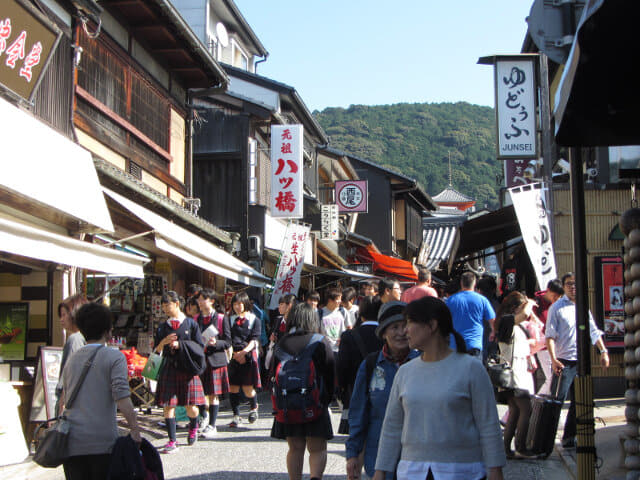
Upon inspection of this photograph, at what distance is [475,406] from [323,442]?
2.80 metres

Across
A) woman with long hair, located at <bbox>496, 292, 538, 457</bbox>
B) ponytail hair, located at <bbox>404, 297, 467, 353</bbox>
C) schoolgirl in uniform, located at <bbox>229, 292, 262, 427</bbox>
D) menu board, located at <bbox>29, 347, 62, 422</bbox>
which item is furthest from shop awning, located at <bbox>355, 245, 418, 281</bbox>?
ponytail hair, located at <bbox>404, 297, 467, 353</bbox>

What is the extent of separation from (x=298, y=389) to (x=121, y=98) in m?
7.87

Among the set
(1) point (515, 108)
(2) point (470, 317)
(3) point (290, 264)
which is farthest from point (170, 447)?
(1) point (515, 108)

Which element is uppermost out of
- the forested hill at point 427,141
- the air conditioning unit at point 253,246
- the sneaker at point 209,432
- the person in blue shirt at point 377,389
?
the forested hill at point 427,141

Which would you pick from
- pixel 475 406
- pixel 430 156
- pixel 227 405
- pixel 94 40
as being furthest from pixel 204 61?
pixel 430 156

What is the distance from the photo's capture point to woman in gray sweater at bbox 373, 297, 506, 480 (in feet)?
11.4

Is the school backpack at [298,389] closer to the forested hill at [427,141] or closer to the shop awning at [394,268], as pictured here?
the shop awning at [394,268]

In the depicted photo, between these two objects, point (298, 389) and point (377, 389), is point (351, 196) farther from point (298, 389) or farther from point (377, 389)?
point (377, 389)

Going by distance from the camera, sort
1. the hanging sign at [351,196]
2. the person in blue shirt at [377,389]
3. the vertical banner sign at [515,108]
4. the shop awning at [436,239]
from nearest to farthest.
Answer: the person in blue shirt at [377,389]
the vertical banner sign at [515,108]
the hanging sign at [351,196]
the shop awning at [436,239]

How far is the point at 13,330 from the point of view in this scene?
29.6ft

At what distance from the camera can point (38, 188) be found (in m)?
7.32

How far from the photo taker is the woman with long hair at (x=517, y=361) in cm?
773

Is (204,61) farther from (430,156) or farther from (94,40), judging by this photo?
(430,156)

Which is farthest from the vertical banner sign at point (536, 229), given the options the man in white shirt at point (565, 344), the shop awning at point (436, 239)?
the shop awning at point (436, 239)
